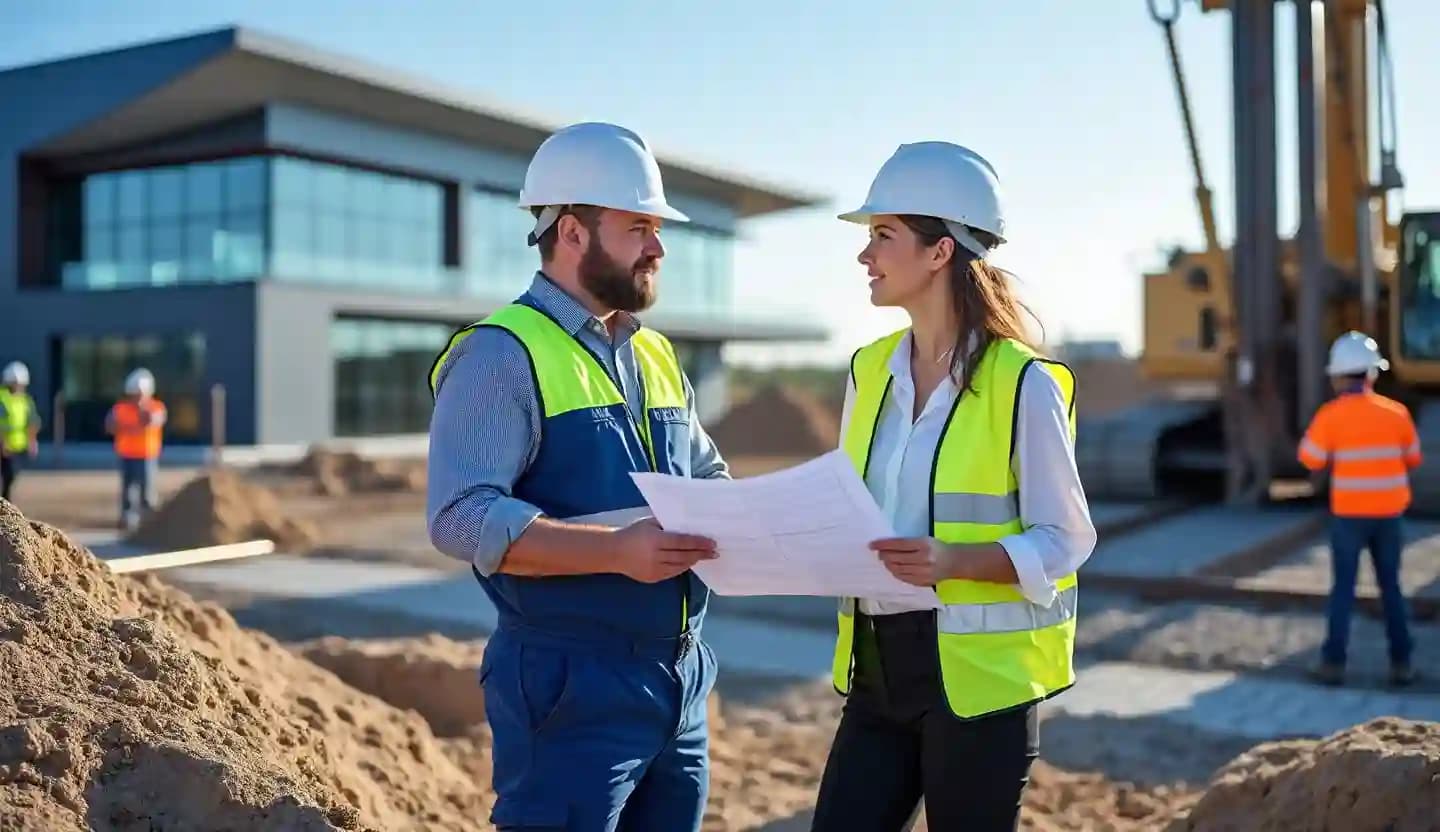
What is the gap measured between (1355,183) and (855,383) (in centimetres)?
1383

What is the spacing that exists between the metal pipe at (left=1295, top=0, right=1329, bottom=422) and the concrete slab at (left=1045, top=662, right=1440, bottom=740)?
744 centimetres

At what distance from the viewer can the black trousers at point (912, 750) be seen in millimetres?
2754

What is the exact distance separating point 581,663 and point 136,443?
14.7 metres

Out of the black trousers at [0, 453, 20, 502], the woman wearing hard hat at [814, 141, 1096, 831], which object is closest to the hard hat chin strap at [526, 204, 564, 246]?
the woman wearing hard hat at [814, 141, 1096, 831]

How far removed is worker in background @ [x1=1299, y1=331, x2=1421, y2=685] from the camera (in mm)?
7926

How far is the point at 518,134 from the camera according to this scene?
38438 millimetres

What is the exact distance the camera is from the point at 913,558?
2.55 meters

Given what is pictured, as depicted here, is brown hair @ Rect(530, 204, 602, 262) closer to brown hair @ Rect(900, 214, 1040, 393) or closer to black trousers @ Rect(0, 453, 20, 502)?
brown hair @ Rect(900, 214, 1040, 393)

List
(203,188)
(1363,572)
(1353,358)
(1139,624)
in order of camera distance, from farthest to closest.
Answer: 1. (203,188)
2. (1363,572)
3. (1139,624)
4. (1353,358)

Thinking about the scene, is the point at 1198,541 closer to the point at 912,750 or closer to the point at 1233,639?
the point at 1233,639

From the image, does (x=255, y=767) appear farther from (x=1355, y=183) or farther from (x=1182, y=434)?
(x=1182, y=434)

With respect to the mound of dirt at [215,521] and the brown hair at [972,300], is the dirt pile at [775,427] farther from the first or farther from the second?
the brown hair at [972,300]

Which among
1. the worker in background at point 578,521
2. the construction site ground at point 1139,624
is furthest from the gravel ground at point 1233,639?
the worker in background at point 578,521

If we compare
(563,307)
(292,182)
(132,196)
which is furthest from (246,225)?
(563,307)
